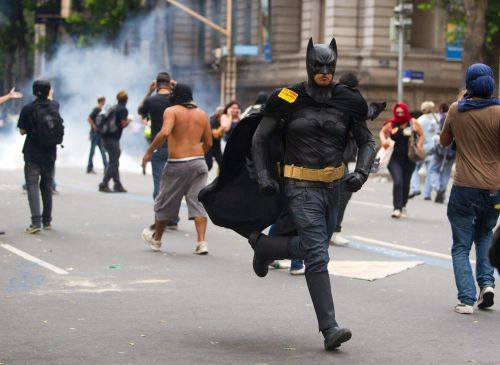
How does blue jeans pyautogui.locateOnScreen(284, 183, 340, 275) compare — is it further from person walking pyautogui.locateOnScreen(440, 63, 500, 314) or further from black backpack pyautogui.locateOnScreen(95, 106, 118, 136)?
black backpack pyautogui.locateOnScreen(95, 106, 118, 136)

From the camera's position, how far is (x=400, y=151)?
18.1 metres

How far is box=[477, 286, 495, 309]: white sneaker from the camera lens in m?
9.61

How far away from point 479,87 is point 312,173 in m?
1.83

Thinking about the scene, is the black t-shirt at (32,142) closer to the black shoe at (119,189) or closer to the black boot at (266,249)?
the black boot at (266,249)

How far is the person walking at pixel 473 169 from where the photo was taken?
9438mm

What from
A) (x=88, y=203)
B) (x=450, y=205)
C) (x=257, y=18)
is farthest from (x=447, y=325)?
(x=257, y=18)

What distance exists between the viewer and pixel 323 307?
7988 mm


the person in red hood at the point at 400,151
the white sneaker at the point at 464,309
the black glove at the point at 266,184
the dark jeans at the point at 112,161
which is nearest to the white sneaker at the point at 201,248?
the white sneaker at the point at 464,309

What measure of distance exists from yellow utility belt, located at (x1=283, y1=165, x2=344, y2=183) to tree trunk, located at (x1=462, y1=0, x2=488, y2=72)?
24.2 metres

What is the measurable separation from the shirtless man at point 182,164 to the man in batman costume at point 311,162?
15.1 feet

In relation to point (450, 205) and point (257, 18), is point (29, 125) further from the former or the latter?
point (257, 18)

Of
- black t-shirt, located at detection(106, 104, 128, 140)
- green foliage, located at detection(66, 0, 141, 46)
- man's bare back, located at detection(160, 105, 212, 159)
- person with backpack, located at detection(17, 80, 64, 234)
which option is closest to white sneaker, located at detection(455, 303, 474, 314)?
man's bare back, located at detection(160, 105, 212, 159)

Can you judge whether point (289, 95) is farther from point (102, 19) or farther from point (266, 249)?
point (102, 19)

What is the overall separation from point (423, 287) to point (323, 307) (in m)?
3.15
